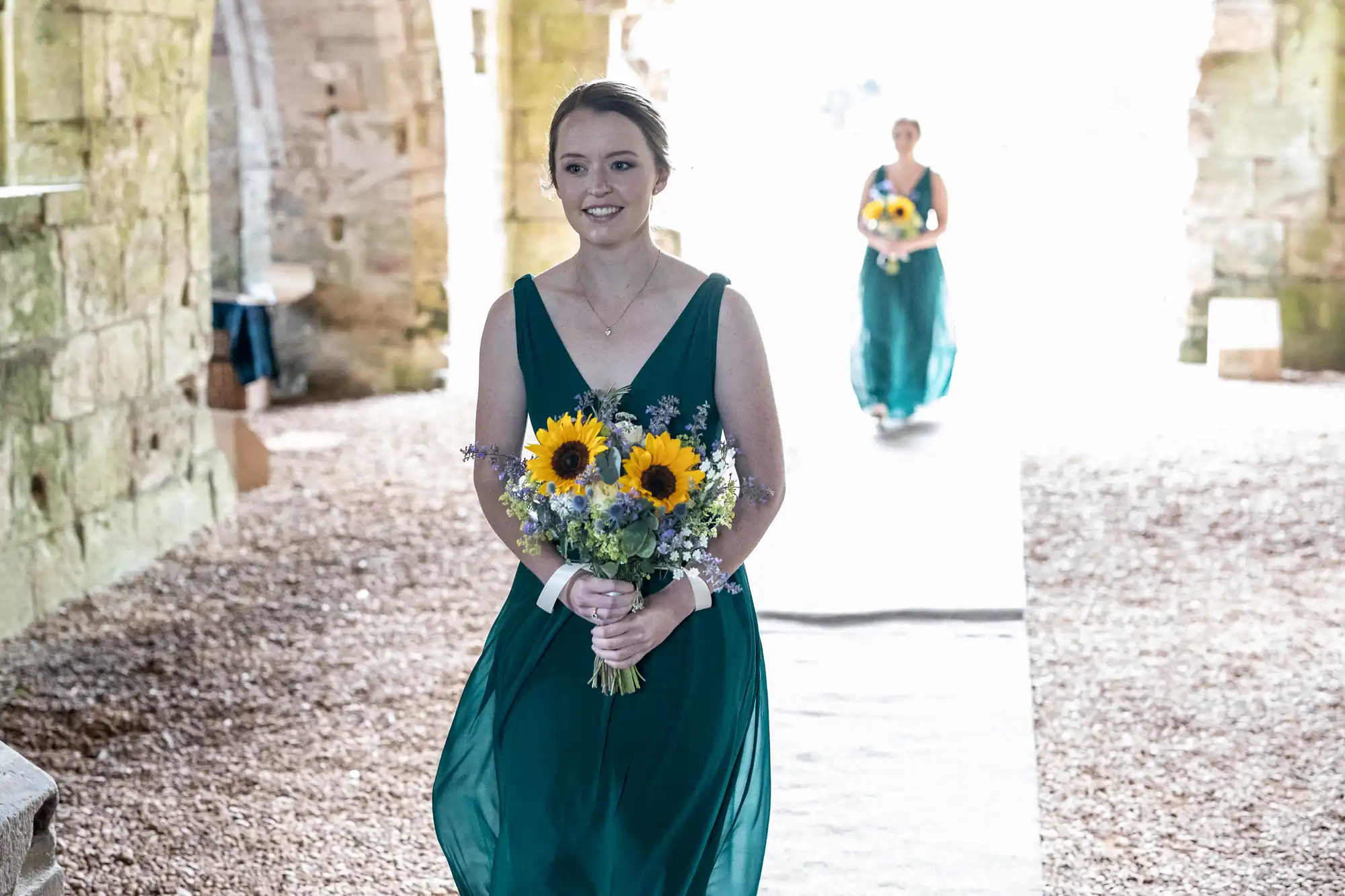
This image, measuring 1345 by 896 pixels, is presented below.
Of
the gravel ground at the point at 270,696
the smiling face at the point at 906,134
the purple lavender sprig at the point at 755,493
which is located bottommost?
the gravel ground at the point at 270,696

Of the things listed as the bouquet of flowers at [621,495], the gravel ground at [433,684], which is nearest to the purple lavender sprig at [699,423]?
the bouquet of flowers at [621,495]

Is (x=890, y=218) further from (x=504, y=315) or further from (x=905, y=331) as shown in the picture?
(x=504, y=315)

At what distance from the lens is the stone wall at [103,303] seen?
5844mm

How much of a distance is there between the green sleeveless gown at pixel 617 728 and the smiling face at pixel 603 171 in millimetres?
181

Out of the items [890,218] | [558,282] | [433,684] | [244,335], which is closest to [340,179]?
[244,335]

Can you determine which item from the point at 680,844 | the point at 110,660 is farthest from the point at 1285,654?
the point at 110,660

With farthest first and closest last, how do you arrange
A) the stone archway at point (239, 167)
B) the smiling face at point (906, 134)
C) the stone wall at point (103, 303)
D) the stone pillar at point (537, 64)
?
the stone pillar at point (537, 64)
the stone archway at point (239, 167)
the smiling face at point (906, 134)
the stone wall at point (103, 303)

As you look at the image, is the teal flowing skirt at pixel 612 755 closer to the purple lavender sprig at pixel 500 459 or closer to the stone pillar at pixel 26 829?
the purple lavender sprig at pixel 500 459

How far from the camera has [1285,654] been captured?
18.2 feet

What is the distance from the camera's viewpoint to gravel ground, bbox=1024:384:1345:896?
405 centimetres

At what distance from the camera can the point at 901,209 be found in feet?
27.4

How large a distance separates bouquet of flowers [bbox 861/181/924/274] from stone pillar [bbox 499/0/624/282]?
359 centimetres

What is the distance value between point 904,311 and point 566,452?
20.3 ft

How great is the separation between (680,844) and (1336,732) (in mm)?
2877
